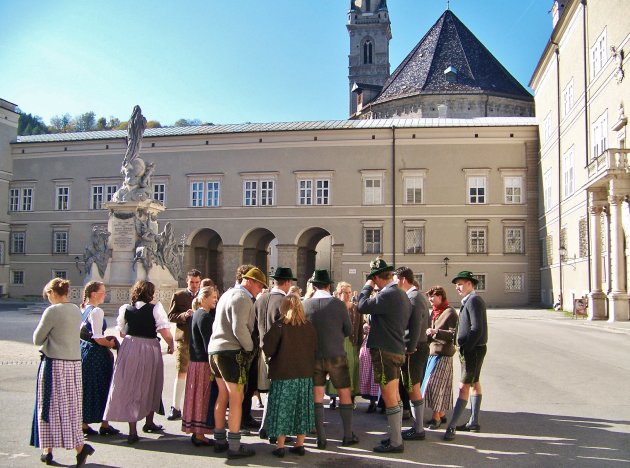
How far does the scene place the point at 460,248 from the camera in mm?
42406

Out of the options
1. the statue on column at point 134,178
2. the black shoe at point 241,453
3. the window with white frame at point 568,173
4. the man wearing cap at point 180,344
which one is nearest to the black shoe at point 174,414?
the man wearing cap at point 180,344

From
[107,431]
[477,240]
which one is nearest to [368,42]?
[477,240]

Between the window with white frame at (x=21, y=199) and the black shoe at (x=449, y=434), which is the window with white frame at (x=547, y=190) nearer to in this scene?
the black shoe at (x=449, y=434)

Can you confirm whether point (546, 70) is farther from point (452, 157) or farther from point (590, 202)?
point (590, 202)

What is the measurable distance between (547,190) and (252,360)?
3509 centimetres

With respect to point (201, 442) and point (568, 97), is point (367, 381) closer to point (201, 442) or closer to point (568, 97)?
point (201, 442)

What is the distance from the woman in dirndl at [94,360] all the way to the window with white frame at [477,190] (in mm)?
36994

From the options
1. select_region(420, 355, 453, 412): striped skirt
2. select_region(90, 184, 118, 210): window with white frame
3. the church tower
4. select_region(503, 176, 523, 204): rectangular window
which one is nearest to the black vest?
select_region(420, 355, 453, 412): striped skirt

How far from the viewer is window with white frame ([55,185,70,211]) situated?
4809cm

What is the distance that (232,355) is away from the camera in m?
7.24

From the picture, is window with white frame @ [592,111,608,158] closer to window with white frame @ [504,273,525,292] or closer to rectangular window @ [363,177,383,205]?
window with white frame @ [504,273,525,292]

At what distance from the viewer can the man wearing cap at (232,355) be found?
717cm

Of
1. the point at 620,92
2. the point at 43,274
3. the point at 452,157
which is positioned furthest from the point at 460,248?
the point at 43,274

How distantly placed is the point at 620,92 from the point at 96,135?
3606cm
